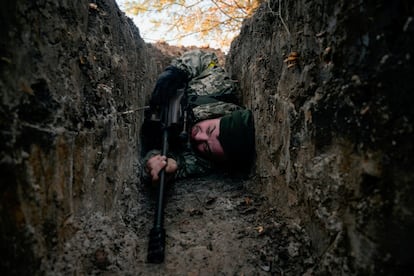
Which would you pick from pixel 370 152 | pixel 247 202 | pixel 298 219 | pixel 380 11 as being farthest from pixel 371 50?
pixel 247 202

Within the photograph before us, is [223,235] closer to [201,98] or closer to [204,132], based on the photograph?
[204,132]

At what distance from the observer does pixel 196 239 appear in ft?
5.72

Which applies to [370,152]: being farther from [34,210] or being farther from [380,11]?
[34,210]

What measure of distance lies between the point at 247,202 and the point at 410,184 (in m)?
1.30

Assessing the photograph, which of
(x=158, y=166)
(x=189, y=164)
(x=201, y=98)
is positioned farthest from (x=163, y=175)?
(x=201, y=98)

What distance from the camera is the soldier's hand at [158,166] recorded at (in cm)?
207

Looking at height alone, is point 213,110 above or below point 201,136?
above

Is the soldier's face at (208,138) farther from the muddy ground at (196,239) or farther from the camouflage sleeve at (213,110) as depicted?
the muddy ground at (196,239)

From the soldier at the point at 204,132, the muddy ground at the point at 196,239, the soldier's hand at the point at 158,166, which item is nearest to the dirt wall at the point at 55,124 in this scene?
the muddy ground at the point at 196,239

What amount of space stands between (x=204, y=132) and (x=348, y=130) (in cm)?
151

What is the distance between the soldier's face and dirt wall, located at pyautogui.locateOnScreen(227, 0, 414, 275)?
2.25 feet

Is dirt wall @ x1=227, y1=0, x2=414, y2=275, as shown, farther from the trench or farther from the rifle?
the rifle

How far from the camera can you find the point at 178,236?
177 cm

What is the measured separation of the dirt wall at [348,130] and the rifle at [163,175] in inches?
26.4
